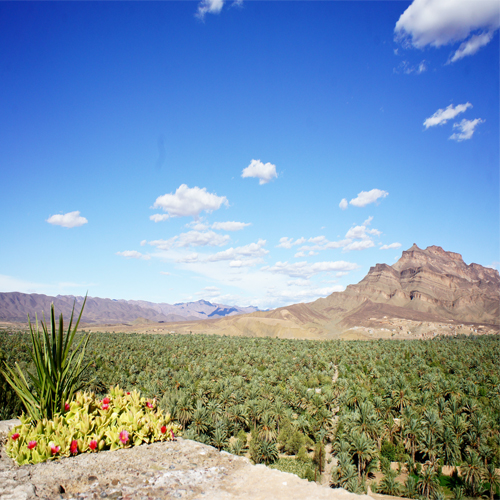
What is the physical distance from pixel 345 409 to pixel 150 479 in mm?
39222

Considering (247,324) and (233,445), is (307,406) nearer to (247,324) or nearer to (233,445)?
(233,445)

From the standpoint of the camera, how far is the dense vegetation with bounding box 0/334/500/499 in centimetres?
3272

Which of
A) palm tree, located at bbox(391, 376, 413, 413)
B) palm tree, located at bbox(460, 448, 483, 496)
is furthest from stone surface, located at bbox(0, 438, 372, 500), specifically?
palm tree, located at bbox(391, 376, 413, 413)

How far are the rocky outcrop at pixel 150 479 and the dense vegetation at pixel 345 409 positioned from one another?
1794cm

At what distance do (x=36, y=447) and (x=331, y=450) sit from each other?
3889cm

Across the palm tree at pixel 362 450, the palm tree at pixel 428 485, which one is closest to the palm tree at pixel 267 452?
the palm tree at pixel 362 450

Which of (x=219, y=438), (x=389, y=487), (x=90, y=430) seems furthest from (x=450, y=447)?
(x=90, y=430)

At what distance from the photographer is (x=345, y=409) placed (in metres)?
40.8

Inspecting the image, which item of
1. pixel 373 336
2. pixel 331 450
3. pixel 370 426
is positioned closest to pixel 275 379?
pixel 331 450

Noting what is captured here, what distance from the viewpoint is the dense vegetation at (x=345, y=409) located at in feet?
107

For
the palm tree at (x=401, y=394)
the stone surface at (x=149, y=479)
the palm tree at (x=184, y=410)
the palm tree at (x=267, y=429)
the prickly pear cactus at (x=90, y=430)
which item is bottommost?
the palm tree at (x=267, y=429)

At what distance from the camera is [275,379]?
2025 inches

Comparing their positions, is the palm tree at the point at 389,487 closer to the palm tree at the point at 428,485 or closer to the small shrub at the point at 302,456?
the palm tree at the point at 428,485

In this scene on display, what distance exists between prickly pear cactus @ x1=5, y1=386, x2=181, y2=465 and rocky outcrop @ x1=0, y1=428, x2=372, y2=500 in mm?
252
